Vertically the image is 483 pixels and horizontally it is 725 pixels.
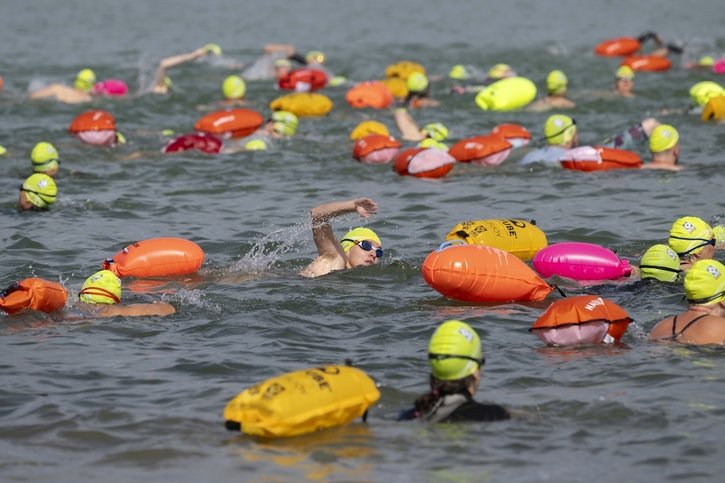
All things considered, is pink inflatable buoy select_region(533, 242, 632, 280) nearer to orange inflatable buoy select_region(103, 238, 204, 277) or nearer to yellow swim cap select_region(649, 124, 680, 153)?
orange inflatable buoy select_region(103, 238, 204, 277)

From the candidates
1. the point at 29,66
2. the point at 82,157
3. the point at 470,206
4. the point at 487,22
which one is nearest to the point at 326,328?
the point at 470,206

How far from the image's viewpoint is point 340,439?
24.9 feet

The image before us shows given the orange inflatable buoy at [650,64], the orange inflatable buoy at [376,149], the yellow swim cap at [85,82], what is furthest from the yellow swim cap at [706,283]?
the orange inflatable buoy at [650,64]

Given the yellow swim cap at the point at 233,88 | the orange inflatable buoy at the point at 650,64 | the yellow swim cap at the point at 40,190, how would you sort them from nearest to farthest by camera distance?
the yellow swim cap at the point at 40,190, the yellow swim cap at the point at 233,88, the orange inflatable buoy at the point at 650,64

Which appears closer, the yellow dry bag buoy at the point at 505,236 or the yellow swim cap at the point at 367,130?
the yellow dry bag buoy at the point at 505,236

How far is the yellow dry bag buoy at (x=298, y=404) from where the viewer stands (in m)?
7.15

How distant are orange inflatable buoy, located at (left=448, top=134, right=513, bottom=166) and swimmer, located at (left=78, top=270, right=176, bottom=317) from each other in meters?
7.60

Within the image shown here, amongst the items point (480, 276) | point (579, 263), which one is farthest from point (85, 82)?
point (480, 276)

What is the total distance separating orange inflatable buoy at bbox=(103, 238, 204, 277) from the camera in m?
11.7

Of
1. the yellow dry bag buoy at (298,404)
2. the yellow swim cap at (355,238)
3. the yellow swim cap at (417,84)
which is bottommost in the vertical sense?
the yellow dry bag buoy at (298,404)

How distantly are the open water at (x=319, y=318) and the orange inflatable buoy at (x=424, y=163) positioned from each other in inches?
8.9

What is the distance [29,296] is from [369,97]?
13289mm

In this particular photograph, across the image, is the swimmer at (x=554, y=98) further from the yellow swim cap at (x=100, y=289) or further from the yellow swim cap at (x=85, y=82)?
the yellow swim cap at (x=100, y=289)

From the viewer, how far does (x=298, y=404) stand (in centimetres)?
716
